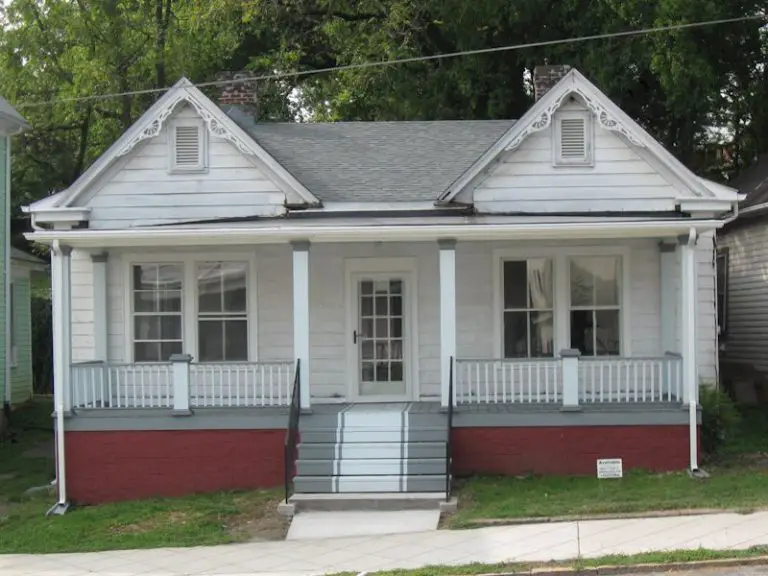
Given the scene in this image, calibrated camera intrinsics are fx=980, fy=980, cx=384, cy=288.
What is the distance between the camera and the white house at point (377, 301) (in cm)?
1307

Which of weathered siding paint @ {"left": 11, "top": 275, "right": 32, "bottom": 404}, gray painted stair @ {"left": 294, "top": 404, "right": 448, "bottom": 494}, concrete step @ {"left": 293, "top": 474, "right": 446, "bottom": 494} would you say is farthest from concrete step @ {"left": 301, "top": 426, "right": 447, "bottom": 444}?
weathered siding paint @ {"left": 11, "top": 275, "right": 32, "bottom": 404}

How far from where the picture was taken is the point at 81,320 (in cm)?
1483

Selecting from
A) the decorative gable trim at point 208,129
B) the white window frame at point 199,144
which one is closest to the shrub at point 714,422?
the decorative gable trim at point 208,129

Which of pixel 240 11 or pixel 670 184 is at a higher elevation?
pixel 240 11

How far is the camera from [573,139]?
A: 47.2ft

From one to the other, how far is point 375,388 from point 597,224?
4.26m

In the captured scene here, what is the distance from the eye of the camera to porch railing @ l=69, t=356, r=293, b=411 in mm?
13430

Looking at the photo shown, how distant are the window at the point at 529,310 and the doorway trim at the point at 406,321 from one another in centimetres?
137

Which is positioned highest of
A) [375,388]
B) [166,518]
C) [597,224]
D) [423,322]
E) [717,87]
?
[717,87]

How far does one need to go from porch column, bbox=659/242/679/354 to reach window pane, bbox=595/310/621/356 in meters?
0.69

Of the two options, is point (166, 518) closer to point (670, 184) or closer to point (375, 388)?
point (375, 388)

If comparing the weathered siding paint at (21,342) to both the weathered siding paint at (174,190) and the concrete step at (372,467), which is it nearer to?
the weathered siding paint at (174,190)

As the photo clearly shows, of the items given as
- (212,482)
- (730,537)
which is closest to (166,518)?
(212,482)

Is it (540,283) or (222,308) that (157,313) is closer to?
(222,308)
